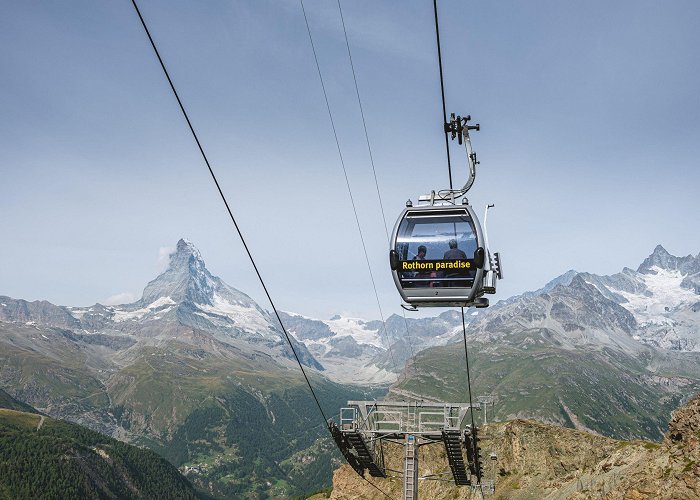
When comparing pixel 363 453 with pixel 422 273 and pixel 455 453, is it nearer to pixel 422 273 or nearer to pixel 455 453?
pixel 455 453

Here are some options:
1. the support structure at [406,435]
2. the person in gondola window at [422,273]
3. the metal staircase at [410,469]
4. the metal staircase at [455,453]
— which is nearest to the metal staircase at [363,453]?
the support structure at [406,435]

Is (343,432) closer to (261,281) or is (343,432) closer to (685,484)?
(261,281)

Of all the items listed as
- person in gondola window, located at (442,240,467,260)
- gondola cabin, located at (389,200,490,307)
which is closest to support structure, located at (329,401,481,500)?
gondola cabin, located at (389,200,490,307)

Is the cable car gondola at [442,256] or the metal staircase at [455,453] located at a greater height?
the cable car gondola at [442,256]

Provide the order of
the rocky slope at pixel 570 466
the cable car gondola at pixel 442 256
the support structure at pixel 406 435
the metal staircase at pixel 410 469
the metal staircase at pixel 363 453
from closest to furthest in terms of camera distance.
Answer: the cable car gondola at pixel 442 256 < the metal staircase at pixel 410 469 < the support structure at pixel 406 435 < the metal staircase at pixel 363 453 < the rocky slope at pixel 570 466

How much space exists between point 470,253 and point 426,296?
8.21 feet

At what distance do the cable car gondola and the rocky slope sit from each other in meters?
36.7

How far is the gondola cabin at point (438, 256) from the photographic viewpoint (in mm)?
21609

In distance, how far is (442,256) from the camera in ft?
72.4

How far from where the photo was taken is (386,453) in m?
105

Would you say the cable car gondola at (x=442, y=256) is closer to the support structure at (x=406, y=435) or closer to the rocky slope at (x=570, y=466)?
the support structure at (x=406, y=435)

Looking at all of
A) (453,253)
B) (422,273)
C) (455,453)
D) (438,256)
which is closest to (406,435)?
(455,453)

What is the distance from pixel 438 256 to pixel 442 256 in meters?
0.16

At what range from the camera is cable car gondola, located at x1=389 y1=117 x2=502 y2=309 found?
21.6 metres
